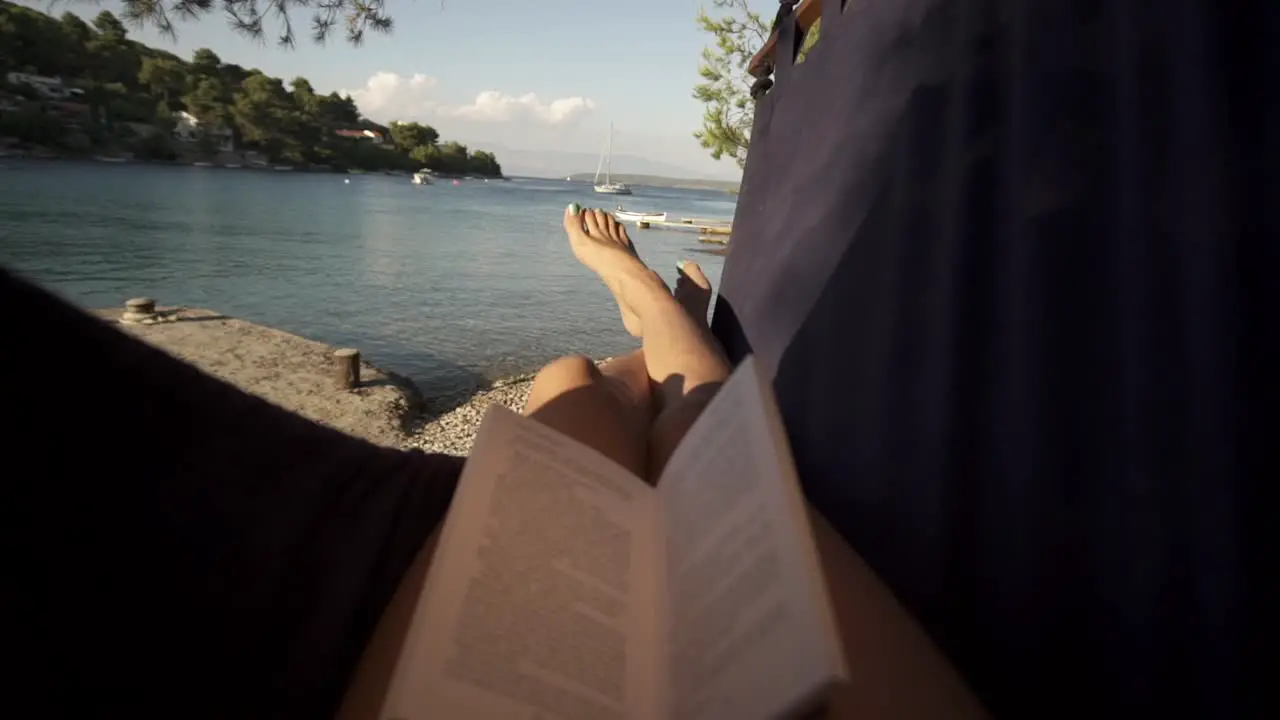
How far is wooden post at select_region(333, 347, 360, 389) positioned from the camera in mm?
3312

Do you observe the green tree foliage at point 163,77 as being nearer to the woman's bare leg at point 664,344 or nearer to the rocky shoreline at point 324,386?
the rocky shoreline at point 324,386

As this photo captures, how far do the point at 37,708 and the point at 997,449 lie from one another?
463 mm

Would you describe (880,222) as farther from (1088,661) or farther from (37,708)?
(37,708)

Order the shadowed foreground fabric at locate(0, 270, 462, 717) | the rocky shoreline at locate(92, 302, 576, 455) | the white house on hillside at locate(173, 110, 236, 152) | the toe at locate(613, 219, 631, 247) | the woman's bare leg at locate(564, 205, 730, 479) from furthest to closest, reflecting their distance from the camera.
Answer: the white house on hillside at locate(173, 110, 236, 152), the rocky shoreline at locate(92, 302, 576, 455), the toe at locate(613, 219, 631, 247), the woman's bare leg at locate(564, 205, 730, 479), the shadowed foreground fabric at locate(0, 270, 462, 717)

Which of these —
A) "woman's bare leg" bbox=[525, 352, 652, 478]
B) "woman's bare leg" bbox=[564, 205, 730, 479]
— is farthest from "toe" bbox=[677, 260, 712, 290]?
"woman's bare leg" bbox=[525, 352, 652, 478]

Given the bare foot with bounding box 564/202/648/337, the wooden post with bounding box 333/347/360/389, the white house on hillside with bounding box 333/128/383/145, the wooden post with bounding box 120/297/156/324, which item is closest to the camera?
the bare foot with bounding box 564/202/648/337

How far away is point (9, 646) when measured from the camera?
22cm

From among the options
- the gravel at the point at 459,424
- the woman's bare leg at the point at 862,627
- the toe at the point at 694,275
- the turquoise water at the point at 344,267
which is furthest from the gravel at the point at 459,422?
the woman's bare leg at the point at 862,627

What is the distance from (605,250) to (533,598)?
43.0 inches

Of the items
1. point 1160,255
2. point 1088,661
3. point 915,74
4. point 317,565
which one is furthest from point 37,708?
point 915,74

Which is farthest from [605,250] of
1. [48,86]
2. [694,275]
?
[48,86]

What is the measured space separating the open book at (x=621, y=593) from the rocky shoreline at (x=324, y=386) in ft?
7.00

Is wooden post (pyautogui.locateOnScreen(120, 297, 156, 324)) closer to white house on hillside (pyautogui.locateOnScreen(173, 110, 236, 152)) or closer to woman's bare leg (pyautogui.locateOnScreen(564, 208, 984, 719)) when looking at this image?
woman's bare leg (pyautogui.locateOnScreen(564, 208, 984, 719))

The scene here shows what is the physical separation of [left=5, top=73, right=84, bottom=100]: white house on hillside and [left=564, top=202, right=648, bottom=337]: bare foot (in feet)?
58.5
